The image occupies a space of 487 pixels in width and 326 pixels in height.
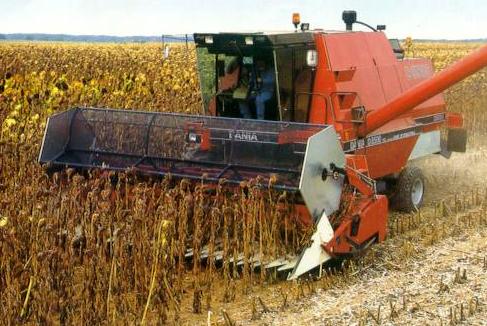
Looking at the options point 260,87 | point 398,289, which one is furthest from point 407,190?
point 398,289

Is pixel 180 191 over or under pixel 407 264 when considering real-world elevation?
over

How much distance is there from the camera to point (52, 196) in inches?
184

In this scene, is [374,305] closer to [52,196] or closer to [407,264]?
[407,264]

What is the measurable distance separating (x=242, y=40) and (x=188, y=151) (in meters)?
0.96

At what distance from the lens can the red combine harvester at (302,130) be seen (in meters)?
5.07

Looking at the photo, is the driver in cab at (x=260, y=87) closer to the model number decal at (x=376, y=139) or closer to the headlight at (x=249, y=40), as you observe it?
the headlight at (x=249, y=40)

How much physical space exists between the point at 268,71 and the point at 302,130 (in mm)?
946

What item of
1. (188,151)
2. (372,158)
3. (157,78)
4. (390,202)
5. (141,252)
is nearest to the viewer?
(141,252)

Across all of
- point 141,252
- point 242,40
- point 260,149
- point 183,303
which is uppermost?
point 242,40

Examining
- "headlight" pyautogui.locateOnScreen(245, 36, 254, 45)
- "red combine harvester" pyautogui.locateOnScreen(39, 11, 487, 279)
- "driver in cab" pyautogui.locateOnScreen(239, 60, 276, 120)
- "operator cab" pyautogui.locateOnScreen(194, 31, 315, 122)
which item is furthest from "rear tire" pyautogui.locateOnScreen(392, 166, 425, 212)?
"headlight" pyautogui.locateOnScreen(245, 36, 254, 45)

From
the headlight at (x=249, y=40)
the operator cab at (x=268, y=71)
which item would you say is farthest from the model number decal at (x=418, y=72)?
the headlight at (x=249, y=40)

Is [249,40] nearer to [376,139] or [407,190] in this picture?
[376,139]

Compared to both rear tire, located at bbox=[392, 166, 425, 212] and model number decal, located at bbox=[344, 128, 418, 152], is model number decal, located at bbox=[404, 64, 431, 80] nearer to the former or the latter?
model number decal, located at bbox=[344, 128, 418, 152]

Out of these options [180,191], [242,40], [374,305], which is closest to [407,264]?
[374,305]
